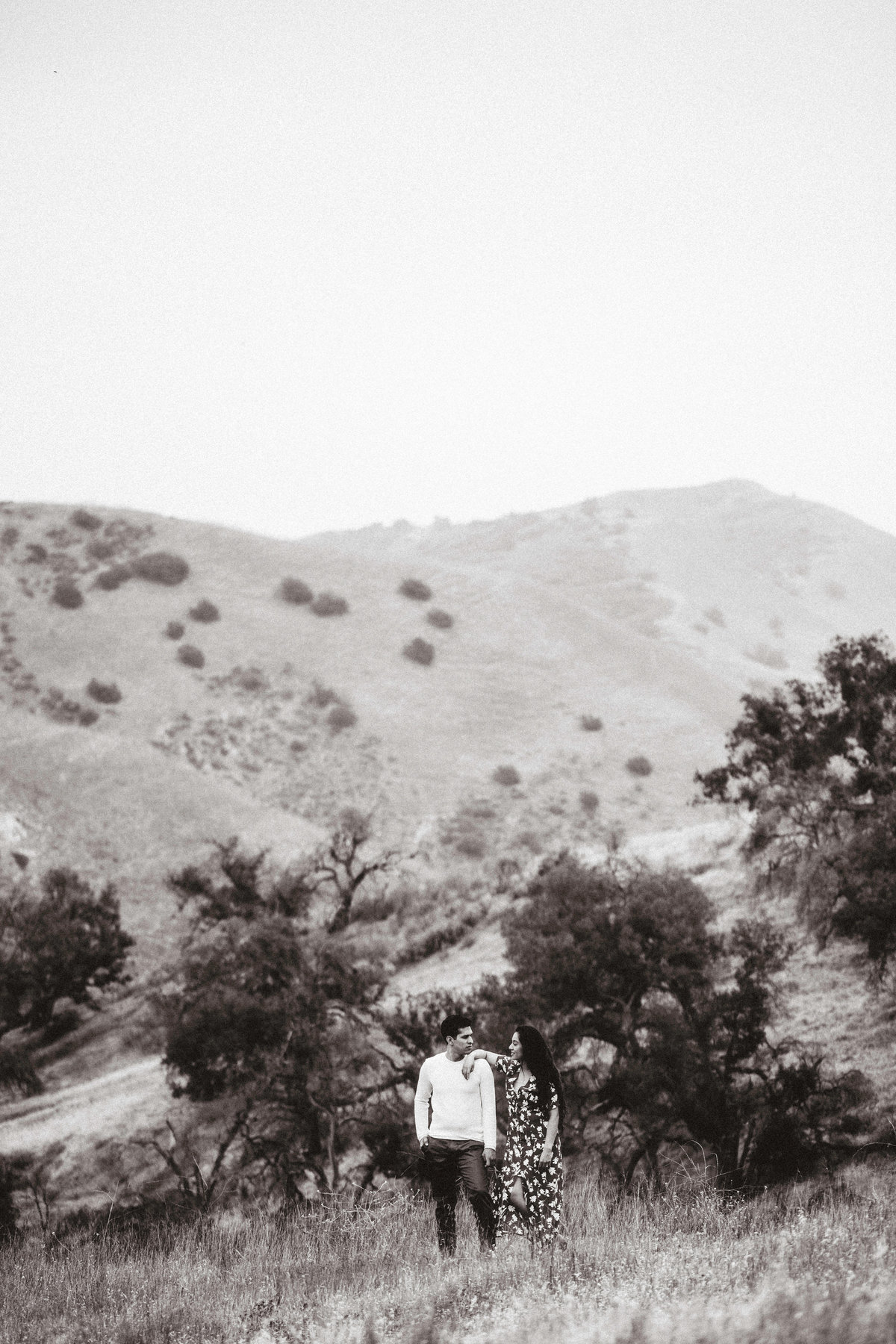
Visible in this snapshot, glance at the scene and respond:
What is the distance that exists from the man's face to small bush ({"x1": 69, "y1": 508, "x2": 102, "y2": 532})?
69982mm

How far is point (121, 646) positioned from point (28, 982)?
1262 inches

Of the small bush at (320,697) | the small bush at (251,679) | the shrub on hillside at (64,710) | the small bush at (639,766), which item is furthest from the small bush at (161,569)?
the small bush at (639,766)

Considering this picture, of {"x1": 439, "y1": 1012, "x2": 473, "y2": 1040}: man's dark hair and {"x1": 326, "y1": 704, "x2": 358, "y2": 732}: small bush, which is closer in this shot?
{"x1": 439, "y1": 1012, "x2": 473, "y2": 1040}: man's dark hair

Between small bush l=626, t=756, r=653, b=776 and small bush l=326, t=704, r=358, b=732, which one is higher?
small bush l=326, t=704, r=358, b=732

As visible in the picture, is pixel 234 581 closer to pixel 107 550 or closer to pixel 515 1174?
pixel 107 550

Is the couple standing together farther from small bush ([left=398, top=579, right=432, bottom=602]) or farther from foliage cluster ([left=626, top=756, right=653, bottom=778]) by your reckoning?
small bush ([left=398, top=579, right=432, bottom=602])

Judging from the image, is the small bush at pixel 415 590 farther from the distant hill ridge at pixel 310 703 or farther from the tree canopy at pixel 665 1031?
the tree canopy at pixel 665 1031

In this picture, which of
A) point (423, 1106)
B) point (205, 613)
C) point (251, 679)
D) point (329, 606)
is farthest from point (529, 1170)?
point (329, 606)

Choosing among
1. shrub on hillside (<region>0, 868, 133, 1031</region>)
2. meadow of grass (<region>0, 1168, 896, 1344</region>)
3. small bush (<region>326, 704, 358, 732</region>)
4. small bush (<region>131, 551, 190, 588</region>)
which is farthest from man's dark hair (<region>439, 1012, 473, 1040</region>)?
small bush (<region>131, 551, 190, 588</region>)

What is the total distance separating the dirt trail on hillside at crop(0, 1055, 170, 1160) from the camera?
65.8 feet

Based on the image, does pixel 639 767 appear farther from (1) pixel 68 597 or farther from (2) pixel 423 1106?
(2) pixel 423 1106

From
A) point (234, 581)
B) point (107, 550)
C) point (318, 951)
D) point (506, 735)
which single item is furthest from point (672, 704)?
point (318, 951)

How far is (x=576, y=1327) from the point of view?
4.80 m

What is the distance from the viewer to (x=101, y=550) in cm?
6856
